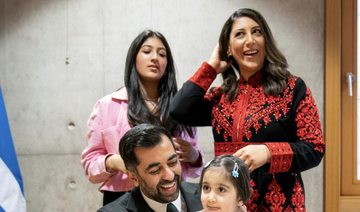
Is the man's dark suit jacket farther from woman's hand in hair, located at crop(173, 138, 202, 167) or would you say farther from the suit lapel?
woman's hand in hair, located at crop(173, 138, 202, 167)

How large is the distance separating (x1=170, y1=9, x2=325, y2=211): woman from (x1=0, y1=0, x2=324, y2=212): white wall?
1.36m

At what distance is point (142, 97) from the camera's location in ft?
6.81

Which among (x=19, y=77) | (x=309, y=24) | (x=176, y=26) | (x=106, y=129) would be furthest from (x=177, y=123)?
(x=19, y=77)

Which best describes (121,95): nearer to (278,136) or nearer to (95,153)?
(95,153)

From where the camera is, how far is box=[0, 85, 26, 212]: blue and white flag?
2504 millimetres

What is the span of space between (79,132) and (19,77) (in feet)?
2.03

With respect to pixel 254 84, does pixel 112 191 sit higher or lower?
lower

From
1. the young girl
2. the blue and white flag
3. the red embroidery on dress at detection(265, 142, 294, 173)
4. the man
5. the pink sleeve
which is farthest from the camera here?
the blue and white flag

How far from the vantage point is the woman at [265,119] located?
1463 mm

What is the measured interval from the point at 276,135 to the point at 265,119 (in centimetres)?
7

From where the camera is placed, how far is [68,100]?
313 cm

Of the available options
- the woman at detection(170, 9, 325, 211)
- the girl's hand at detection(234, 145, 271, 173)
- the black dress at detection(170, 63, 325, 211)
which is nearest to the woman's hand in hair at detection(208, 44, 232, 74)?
the woman at detection(170, 9, 325, 211)

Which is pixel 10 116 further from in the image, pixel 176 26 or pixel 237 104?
pixel 237 104

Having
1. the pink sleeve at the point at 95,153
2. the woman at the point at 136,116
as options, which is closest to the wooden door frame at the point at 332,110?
the woman at the point at 136,116
